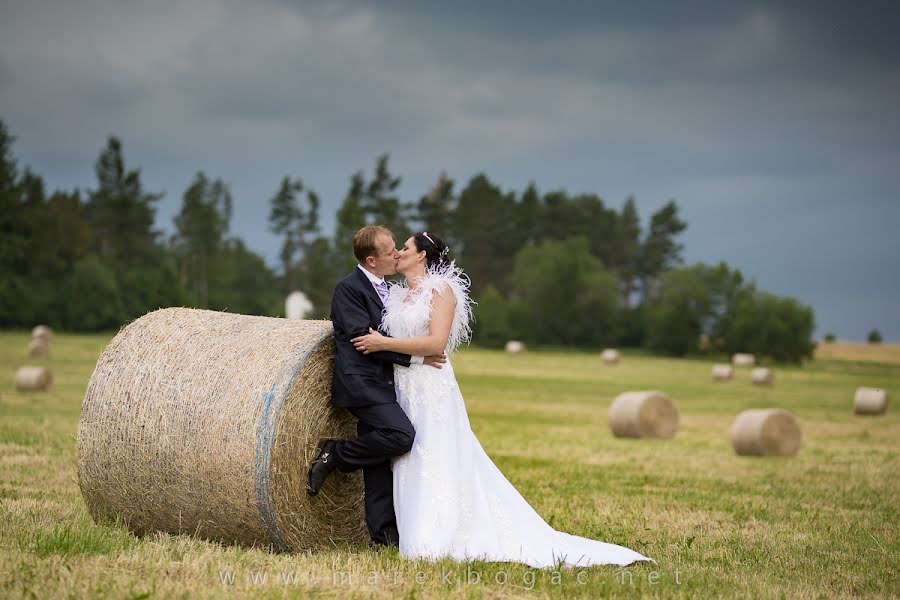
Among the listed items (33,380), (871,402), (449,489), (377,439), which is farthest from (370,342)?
(871,402)

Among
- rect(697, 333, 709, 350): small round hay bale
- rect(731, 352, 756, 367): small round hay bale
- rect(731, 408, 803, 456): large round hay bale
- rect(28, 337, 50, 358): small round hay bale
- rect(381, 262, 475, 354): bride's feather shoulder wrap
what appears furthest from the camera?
rect(697, 333, 709, 350): small round hay bale

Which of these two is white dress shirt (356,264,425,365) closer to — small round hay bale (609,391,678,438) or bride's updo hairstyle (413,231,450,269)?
bride's updo hairstyle (413,231,450,269)

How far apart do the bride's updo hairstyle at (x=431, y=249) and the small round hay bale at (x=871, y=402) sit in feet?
70.1

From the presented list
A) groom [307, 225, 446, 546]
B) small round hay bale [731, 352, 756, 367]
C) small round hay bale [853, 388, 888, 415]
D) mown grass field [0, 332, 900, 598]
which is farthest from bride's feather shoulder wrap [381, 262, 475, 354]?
small round hay bale [731, 352, 756, 367]

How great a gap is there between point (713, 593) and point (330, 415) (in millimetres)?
3053

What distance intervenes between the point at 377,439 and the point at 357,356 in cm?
63

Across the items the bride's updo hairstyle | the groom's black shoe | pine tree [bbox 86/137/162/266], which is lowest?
the groom's black shoe

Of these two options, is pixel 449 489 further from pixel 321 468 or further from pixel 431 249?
pixel 431 249

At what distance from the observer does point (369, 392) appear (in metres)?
7.11

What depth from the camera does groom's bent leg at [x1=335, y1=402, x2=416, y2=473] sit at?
7.05 meters

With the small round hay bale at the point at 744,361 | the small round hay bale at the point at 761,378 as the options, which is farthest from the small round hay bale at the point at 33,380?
the small round hay bale at the point at 744,361

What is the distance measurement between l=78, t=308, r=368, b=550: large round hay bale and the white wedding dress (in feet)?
2.17

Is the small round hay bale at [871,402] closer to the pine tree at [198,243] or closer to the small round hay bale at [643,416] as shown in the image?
the small round hay bale at [643,416]

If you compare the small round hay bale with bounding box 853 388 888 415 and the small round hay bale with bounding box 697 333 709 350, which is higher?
the small round hay bale with bounding box 697 333 709 350
